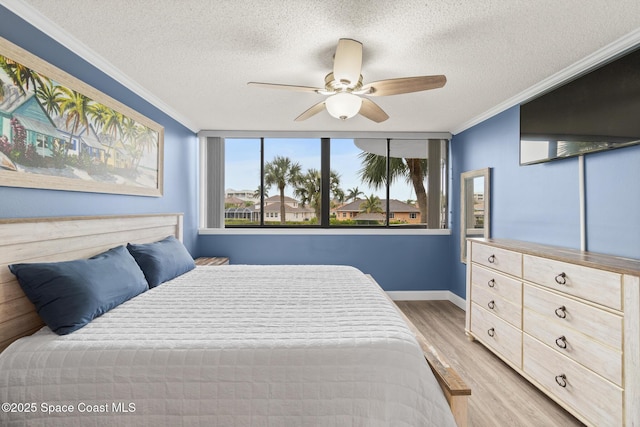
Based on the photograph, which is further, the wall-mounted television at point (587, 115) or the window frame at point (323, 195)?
the window frame at point (323, 195)

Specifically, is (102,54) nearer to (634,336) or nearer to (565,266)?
(565,266)

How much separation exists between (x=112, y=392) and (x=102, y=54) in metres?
2.20

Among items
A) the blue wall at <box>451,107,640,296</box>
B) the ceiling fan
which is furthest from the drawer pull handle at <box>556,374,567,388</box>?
the ceiling fan

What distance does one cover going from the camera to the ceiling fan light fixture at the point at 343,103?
81.6 inches

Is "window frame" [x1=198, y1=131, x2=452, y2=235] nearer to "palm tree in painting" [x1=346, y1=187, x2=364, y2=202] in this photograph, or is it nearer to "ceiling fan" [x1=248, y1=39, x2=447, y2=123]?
"palm tree in painting" [x1=346, y1=187, x2=364, y2=202]

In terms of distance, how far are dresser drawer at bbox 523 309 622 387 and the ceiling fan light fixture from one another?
193 cm

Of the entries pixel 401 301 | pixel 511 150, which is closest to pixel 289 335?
pixel 511 150

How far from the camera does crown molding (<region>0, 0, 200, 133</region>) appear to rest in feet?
5.49

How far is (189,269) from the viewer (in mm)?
2793

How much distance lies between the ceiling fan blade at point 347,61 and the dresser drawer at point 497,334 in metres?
2.23

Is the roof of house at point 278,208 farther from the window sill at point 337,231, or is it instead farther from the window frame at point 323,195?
the window sill at point 337,231

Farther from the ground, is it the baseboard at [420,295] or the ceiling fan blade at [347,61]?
the ceiling fan blade at [347,61]

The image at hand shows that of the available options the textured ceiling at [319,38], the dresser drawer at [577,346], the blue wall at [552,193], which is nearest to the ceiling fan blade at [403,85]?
the textured ceiling at [319,38]

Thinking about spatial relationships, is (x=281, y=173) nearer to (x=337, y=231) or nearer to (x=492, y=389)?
(x=337, y=231)
